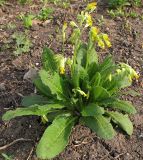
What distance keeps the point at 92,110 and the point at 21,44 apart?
183 centimetres

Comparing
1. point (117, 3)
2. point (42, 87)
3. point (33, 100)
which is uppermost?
point (117, 3)

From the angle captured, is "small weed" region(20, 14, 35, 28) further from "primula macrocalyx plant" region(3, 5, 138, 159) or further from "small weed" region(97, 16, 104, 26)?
"primula macrocalyx plant" region(3, 5, 138, 159)

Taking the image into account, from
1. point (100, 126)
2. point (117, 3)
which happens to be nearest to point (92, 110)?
point (100, 126)

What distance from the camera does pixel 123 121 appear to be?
393 cm

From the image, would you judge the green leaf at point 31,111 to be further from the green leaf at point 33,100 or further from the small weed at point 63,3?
the small weed at point 63,3

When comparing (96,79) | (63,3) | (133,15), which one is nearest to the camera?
(96,79)

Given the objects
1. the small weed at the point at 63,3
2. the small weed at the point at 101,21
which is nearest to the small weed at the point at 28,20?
the small weed at the point at 63,3

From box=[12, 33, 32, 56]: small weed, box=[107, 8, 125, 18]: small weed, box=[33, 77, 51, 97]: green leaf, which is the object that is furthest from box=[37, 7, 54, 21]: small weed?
box=[33, 77, 51, 97]: green leaf

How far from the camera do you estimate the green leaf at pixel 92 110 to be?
12.0 ft

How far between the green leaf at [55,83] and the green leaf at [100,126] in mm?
339

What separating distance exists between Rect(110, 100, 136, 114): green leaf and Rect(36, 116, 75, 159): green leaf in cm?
46

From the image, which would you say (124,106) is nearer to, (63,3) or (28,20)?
(28,20)

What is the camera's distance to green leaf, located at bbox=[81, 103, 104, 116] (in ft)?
12.0

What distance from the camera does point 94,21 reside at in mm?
5730
